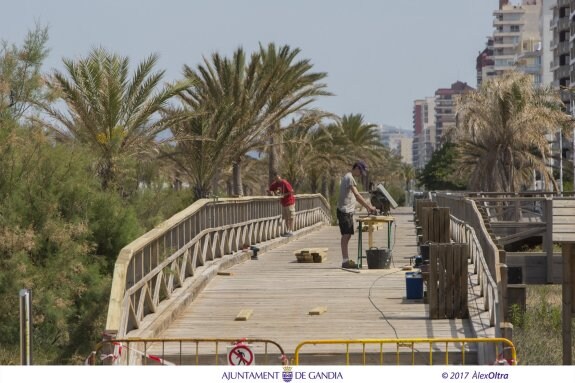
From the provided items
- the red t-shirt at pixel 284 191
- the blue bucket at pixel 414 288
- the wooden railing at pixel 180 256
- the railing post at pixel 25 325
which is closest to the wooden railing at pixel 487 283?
the blue bucket at pixel 414 288

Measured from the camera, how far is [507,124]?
189ft

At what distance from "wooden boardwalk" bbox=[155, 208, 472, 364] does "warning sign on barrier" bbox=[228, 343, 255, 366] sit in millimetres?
3016

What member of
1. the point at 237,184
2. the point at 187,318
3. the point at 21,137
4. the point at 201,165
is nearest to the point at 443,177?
the point at 237,184

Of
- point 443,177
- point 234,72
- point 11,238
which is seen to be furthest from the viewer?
A: point 443,177

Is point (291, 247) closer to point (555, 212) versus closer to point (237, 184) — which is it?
point (555, 212)

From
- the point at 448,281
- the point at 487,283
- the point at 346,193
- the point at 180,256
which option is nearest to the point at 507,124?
the point at 346,193

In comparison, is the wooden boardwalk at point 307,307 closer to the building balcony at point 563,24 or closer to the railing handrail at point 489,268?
the railing handrail at point 489,268

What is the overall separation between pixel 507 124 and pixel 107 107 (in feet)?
101

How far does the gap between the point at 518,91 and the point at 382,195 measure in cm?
3411

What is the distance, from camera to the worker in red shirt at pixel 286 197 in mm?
32719
